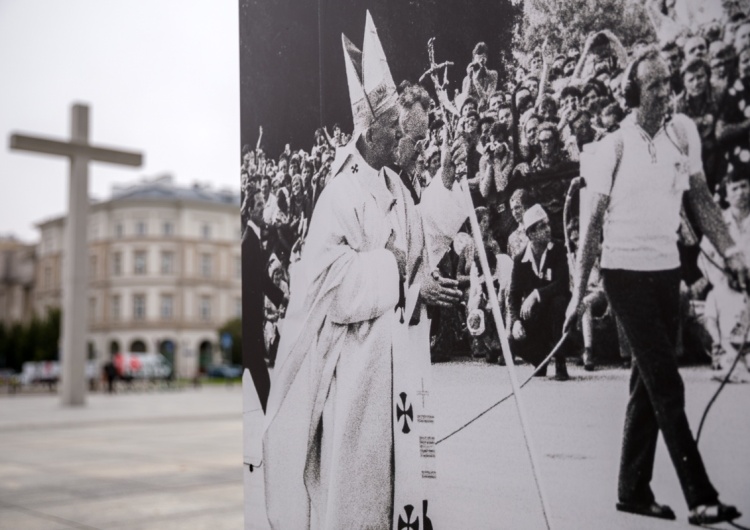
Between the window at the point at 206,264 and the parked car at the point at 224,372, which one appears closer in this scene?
the parked car at the point at 224,372

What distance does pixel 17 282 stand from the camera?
319 ft

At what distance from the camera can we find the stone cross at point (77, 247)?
25.6 m

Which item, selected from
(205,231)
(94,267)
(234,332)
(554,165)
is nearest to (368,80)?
(554,165)

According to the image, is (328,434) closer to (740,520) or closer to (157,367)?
(740,520)

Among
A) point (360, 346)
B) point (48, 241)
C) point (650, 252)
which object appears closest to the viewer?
point (650, 252)

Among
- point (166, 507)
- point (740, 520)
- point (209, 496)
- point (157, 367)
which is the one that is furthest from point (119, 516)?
point (157, 367)

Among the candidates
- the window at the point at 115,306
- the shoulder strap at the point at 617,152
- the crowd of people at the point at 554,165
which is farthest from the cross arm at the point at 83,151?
the window at the point at 115,306

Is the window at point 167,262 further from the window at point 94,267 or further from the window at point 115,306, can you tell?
the window at point 94,267

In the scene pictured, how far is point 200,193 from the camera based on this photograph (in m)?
84.4

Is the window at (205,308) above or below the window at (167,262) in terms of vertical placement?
below

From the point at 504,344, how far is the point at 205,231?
3082 inches

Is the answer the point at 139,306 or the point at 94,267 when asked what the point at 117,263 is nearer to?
the point at 94,267

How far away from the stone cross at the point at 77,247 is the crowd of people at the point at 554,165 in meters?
23.2

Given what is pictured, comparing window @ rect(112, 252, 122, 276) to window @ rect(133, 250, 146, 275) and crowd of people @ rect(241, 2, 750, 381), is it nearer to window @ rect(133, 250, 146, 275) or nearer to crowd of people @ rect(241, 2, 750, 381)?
window @ rect(133, 250, 146, 275)
